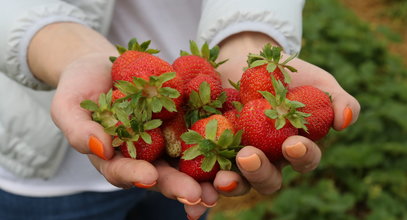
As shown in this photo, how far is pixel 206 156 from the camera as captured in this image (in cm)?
115

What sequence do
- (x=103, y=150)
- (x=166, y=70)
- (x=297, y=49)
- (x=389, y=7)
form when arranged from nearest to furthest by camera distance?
1. (x=103, y=150)
2. (x=166, y=70)
3. (x=297, y=49)
4. (x=389, y=7)

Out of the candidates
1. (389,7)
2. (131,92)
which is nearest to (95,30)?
(131,92)

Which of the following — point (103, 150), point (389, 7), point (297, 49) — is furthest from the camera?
point (389, 7)

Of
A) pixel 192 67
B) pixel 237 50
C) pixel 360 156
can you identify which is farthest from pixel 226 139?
pixel 360 156

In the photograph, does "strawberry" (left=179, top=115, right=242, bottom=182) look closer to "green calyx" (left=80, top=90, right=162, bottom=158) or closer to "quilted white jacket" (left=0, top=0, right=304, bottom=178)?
"green calyx" (left=80, top=90, right=162, bottom=158)

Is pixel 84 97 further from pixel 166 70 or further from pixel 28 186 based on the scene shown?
pixel 28 186

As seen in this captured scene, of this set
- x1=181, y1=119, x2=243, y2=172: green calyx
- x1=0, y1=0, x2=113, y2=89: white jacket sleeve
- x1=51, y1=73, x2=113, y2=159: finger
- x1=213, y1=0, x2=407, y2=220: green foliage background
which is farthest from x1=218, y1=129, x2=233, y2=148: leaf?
x1=213, y1=0, x2=407, y2=220: green foliage background

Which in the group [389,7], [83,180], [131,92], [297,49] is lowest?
[389,7]

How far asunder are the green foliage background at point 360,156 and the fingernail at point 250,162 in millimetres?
1292

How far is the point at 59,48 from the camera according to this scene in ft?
4.55

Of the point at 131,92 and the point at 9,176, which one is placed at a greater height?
the point at 131,92

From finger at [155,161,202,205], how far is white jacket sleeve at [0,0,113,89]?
480mm

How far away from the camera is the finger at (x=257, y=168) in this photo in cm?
107

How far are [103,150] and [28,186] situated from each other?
54 cm
